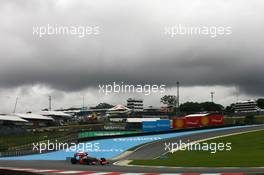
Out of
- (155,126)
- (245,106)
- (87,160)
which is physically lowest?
(87,160)

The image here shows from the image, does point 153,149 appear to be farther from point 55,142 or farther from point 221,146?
point 55,142

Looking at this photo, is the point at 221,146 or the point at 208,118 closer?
the point at 221,146

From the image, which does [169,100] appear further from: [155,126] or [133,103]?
[155,126]

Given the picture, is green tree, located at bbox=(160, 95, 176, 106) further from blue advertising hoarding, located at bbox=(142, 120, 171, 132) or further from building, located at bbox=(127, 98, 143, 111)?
blue advertising hoarding, located at bbox=(142, 120, 171, 132)

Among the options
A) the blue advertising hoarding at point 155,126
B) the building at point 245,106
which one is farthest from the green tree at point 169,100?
the blue advertising hoarding at point 155,126

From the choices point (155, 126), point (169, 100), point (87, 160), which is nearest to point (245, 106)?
point (169, 100)

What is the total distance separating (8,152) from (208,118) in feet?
105

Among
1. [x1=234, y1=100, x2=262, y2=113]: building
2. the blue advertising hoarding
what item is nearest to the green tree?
[x1=234, y1=100, x2=262, y2=113]: building

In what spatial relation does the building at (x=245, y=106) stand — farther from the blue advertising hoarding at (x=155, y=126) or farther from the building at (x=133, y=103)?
the blue advertising hoarding at (x=155, y=126)

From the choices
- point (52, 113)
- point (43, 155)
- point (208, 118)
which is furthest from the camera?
point (52, 113)

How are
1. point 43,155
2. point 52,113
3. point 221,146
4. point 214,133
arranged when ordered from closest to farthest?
point 43,155 → point 221,146 → point 214,133 → point 52,113

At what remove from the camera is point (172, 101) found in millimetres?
164625

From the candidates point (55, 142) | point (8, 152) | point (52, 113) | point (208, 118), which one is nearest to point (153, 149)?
point (55, 142)

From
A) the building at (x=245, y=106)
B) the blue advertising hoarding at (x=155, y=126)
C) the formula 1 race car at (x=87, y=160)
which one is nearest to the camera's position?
the formula 1 race car at (x=87, y=160)
